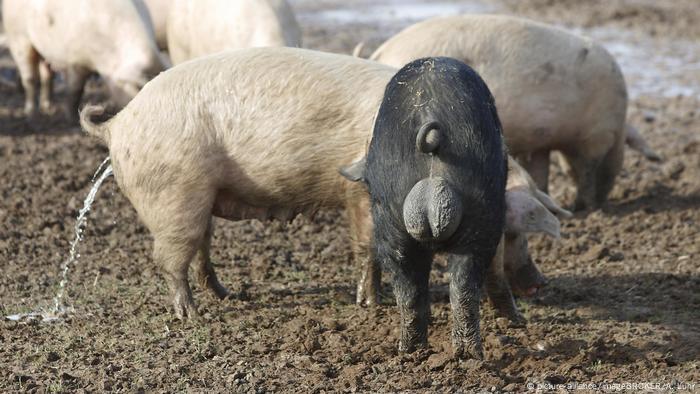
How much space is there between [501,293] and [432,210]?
1299 millimetres

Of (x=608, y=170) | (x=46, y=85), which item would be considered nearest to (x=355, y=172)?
(x=608, y=170)

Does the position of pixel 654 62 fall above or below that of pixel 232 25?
below

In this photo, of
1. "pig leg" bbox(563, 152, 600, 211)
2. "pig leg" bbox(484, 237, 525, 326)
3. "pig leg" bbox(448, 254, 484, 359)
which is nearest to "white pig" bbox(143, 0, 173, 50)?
"pig leg" bbox(563, 152, 600, 211)

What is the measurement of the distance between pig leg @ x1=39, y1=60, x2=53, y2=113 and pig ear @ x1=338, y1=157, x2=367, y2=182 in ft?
21.9

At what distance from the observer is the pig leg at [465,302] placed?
448 centimetres

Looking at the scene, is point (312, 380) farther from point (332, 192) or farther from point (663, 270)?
point (663, 270)

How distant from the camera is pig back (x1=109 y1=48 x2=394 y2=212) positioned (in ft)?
17.5

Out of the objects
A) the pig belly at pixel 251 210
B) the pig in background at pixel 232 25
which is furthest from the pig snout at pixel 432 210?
the pig in background at pixel 232 25

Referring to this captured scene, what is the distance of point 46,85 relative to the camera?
36.4 feet

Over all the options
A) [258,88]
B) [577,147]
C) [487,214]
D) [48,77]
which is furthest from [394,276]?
[48,77]

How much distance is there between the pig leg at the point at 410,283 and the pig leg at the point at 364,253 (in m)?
0.74

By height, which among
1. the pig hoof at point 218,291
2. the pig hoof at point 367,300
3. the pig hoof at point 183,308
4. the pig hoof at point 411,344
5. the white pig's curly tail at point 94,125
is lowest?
the pig hoof at point 218,291

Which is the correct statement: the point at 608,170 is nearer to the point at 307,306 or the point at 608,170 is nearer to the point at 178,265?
the point at 307,306

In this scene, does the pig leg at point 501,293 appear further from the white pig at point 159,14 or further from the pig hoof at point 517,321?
the white pig at point 159,14
